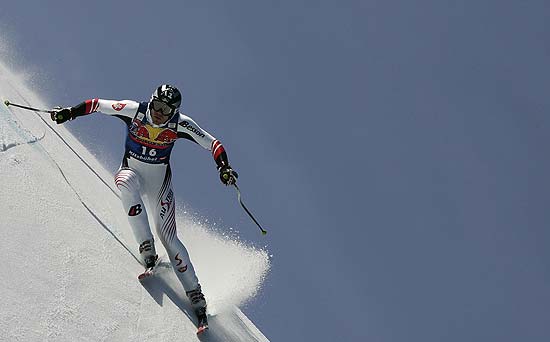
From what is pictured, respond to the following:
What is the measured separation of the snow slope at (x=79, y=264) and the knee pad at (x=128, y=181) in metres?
0.74

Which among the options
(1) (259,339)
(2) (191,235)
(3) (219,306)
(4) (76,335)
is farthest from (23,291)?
(2) (191,235)

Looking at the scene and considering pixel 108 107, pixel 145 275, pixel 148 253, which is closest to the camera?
pixel 145 275

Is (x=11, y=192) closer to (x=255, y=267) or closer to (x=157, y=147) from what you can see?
(x=157, y=147)

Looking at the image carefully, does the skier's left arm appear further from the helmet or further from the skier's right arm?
the skier's right arm

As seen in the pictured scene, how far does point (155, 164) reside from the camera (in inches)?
450

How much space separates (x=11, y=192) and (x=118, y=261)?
1672mm

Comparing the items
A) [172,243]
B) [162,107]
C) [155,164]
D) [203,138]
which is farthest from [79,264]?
[203,138]

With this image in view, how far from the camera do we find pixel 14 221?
30.4ft

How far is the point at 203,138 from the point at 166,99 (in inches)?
34.4

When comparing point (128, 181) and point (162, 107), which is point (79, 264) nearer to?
point (128, 181)

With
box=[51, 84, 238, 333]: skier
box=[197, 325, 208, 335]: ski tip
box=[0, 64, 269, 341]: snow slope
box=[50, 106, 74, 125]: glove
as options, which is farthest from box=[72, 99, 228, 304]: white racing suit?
box=[197, 325, 208, 335]: ski tip

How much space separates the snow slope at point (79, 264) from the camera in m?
8.23

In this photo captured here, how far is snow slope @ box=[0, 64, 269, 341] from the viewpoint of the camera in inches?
324

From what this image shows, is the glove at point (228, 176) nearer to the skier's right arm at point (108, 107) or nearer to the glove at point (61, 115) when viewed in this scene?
the skier's right arm at point (108, 107)
